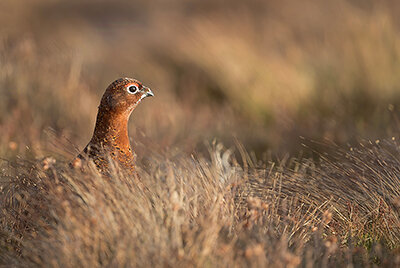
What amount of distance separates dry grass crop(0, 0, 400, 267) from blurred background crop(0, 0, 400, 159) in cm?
2

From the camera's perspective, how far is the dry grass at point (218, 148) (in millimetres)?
2738

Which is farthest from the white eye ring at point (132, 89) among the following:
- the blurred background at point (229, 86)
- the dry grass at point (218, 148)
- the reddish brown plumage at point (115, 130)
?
the blurred background at point (229, 86)

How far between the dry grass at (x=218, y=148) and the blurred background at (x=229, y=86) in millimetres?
21

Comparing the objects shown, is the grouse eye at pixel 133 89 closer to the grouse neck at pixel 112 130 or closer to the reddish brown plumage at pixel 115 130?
the reddish brown plumage at pixel 115 130

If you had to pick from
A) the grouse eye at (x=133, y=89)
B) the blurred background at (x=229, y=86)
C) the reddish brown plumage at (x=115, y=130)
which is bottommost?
the blurred background at (x=229, y=86)

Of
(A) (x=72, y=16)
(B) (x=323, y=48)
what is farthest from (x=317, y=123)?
(A) (x=72, y=16)

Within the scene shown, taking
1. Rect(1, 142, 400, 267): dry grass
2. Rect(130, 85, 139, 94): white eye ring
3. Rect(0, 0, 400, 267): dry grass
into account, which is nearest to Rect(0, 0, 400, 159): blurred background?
Rect(0, 0, 400, 267): dry grass

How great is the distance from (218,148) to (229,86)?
8.89ft

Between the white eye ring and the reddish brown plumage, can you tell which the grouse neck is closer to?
the reddish brown plumage

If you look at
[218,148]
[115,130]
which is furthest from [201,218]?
[218,148]

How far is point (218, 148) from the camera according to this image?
4586mm

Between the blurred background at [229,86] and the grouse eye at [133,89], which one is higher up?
the grouse eye at [133,89]

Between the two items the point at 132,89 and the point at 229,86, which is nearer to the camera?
the point at 132,89

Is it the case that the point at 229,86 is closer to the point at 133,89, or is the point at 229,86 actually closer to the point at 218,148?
the point at 218,148
